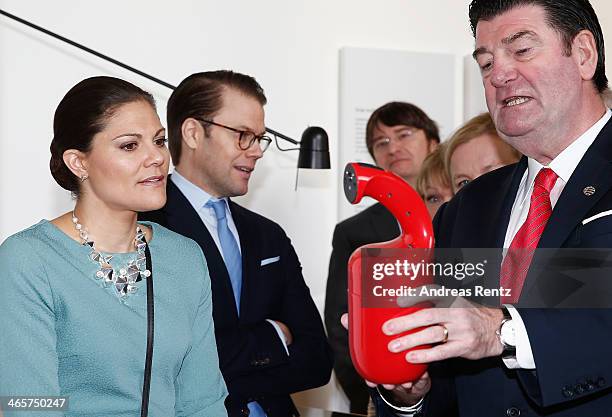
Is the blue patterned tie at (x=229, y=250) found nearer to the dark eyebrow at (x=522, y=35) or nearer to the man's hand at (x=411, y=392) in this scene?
the man's hand at (x=411, y=392)

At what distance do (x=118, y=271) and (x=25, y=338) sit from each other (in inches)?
10.0

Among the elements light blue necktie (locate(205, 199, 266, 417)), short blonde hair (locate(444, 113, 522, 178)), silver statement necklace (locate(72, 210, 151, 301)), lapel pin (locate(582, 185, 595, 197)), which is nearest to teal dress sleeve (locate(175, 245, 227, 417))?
silver statement necklace (locate(72, 210, 151, 301))

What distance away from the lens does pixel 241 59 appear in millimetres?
3777

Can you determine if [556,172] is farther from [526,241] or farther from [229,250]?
[229,250]

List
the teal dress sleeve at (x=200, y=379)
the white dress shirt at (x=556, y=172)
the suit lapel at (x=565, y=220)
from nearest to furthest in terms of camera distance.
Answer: the suit lapel at (x=565, y=220) → the white dress shirt at (x=556, y=172) → the teal dress sleeve at (x=200, y=379)

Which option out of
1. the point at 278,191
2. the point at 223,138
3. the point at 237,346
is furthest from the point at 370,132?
the point at 237,346

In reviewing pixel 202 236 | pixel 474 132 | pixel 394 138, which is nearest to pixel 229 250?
pixel 202 236

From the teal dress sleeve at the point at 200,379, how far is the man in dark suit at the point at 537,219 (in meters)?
0.39

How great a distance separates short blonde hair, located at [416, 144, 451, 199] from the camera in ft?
9.31

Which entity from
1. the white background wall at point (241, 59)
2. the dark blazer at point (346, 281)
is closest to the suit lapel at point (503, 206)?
the dark blazer at point (346, 281)

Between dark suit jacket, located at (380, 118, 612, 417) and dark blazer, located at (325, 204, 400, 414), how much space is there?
153 cm

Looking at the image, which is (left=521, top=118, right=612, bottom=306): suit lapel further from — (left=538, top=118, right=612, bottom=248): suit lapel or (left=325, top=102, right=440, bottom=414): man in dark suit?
(left=325, top=102, right=440, bottom=414): man in dark suit

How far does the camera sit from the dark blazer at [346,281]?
11.4 feet

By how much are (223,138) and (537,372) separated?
5.10 ft
